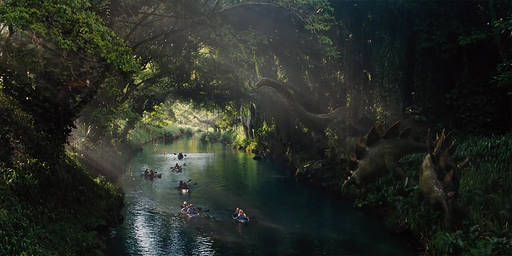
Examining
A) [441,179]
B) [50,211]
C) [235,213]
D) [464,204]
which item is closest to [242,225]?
[235,213]

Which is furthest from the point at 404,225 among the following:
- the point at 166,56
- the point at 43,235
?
the point at 166,56

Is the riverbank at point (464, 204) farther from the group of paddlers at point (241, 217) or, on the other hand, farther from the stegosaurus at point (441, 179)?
the group of paddlers at point (241, 217)

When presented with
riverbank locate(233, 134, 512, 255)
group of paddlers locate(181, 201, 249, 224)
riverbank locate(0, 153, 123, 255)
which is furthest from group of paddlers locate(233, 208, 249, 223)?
riverbank locate(233, 134, 512, 255)

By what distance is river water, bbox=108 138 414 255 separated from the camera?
1534cm

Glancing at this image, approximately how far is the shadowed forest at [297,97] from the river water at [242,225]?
3.48 feet

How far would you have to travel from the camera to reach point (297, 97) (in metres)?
32.0

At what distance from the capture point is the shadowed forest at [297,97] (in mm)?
12594

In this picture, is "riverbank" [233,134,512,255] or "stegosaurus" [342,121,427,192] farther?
"stegosaurus" [342,121,427,192]

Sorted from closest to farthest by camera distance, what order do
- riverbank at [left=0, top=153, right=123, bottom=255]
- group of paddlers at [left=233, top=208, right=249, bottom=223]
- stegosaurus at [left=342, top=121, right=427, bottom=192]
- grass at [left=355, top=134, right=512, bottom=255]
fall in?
riverbank at [left=0, top=153, right=123, bottom=255], grass at [left=355, top=134, right=512, bottom=255], group of paddlers at [left=233, top=208, right=249, bottom=223], stegosaurus at [left=342, top=121, right=427, bottom=192]

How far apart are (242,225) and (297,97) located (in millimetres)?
15567

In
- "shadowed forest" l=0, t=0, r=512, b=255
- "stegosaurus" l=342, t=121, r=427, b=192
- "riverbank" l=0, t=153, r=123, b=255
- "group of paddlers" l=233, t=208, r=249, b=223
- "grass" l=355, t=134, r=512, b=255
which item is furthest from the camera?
"stegosaurus" l=342, t=121, r=427, b=192

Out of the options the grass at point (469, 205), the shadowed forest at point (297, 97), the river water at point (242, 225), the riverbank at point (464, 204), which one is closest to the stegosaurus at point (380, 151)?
the shadowed forest at point (297, 97)

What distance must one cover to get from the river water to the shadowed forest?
1.06 meters

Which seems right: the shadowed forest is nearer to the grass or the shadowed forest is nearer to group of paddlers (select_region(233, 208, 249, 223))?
the grass
